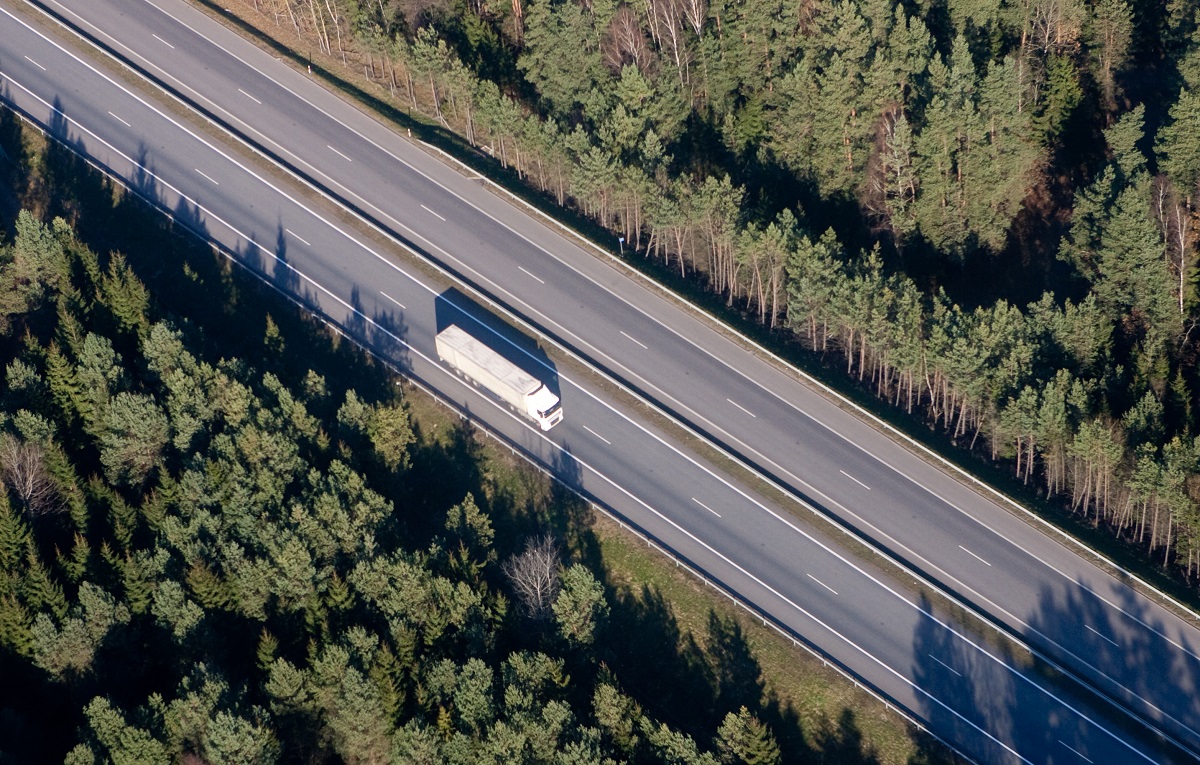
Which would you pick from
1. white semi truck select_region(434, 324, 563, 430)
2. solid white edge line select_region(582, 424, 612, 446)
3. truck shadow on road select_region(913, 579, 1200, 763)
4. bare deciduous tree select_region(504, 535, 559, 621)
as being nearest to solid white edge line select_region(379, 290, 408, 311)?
A: white semi truck select_region(434, 324, 563, 430)

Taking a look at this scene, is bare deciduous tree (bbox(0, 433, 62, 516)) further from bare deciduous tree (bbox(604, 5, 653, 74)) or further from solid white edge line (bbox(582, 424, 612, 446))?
bare deciduous tree (bbox(604, 5, 653, 74))

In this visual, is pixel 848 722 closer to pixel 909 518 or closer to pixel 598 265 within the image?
pixel 909 518

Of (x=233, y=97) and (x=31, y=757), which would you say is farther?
(x=233, y=97)

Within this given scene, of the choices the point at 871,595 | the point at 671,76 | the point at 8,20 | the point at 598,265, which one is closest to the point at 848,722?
the point at 871,595

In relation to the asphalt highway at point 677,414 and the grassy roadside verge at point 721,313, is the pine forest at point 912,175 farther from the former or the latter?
the asphalt highway at point 677,414

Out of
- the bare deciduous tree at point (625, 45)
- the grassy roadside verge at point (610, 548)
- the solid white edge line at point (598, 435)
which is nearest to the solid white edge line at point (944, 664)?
the grassy roadside verge at point (610, 548)

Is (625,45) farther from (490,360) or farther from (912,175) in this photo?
(490,360)
